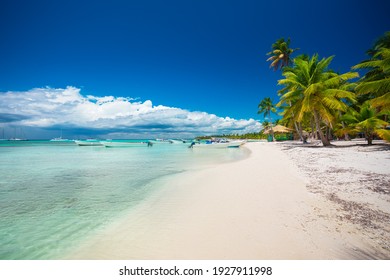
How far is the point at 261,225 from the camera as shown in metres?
3.23

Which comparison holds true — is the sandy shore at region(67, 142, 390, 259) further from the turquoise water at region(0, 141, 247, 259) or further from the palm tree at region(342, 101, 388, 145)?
the palm tree at region(342, 101, 388, 145)

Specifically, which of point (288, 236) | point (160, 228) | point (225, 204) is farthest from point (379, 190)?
point (160, 228)

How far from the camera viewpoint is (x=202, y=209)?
423 cm

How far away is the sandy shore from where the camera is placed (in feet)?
8.38

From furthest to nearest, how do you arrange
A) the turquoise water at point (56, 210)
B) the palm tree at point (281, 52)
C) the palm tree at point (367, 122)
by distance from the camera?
1. the palm tree at point (281, 52)
2. the palm tree at point (367, 122)
3. the turquoise water at point (56, 210)

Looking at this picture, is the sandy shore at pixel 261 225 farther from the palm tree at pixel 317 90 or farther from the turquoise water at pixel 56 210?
the palm tree at pixel 317 90

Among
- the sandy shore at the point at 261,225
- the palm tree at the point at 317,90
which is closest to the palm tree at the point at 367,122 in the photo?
the palm tree at the point at 317,90

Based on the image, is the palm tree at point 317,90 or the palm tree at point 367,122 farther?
the palm tree at point 317,90

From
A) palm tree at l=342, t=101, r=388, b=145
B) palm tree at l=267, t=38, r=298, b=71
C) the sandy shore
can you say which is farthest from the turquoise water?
palm tree at l=267, t=38, r=298, b=71

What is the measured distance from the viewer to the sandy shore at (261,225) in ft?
8.38

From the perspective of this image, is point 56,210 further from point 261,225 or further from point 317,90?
point 317,90

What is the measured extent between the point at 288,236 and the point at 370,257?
3.02 feet

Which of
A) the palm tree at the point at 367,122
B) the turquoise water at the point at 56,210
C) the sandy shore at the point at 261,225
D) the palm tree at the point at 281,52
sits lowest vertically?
the turquoise water at the point at 56,210
